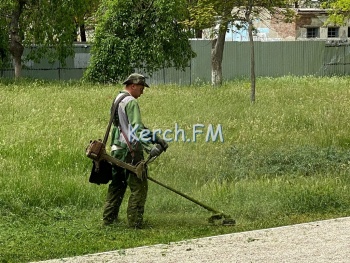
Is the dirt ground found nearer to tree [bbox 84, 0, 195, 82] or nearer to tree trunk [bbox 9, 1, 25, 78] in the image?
tree [bbox 84, 0, 195, 82]

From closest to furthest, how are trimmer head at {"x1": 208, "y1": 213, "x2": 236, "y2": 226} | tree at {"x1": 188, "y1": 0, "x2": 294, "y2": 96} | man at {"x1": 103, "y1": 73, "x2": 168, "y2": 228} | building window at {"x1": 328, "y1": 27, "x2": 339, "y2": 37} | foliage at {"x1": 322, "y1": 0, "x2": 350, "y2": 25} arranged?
man at {"x1": 103, "y1": 73, "x2": 168, "y2": 228}, trimmer head at {"x1": 208, "y1": 213, "x2": 236, "y2": 226}, tree at {"x1": 188, "y1": 0, "x2": 294, "y2": 96}, foliage at {"x1": 322, "y1": 0, "x2": 350, "y2": 25}, building window at {"x1": 328, "y1": 27, "x2": 339, "y2": 37}

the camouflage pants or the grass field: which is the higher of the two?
the camouflage pants

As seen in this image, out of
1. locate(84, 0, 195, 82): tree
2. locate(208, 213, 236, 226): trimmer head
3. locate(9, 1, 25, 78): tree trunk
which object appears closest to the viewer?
locate(208, 213, 236, 226): trimmer head

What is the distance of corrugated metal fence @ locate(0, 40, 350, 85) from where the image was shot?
141 feet

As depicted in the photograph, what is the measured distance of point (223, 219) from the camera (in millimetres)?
9836

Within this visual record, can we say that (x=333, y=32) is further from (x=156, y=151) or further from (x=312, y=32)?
(x=156, y=151)

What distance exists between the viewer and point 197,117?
18.4 meters

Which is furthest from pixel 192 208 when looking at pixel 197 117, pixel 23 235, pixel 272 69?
pixel 272 69

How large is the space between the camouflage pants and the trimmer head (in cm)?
79

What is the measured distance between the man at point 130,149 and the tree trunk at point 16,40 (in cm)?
2873

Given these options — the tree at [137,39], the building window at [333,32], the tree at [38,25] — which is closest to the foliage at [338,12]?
the tree at [137,39]

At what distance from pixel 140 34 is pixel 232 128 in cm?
2075

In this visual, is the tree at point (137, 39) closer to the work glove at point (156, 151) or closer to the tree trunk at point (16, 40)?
the tree trunk at point (16, 40)

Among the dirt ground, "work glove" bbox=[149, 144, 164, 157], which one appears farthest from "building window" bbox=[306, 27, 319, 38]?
the dirt ground
